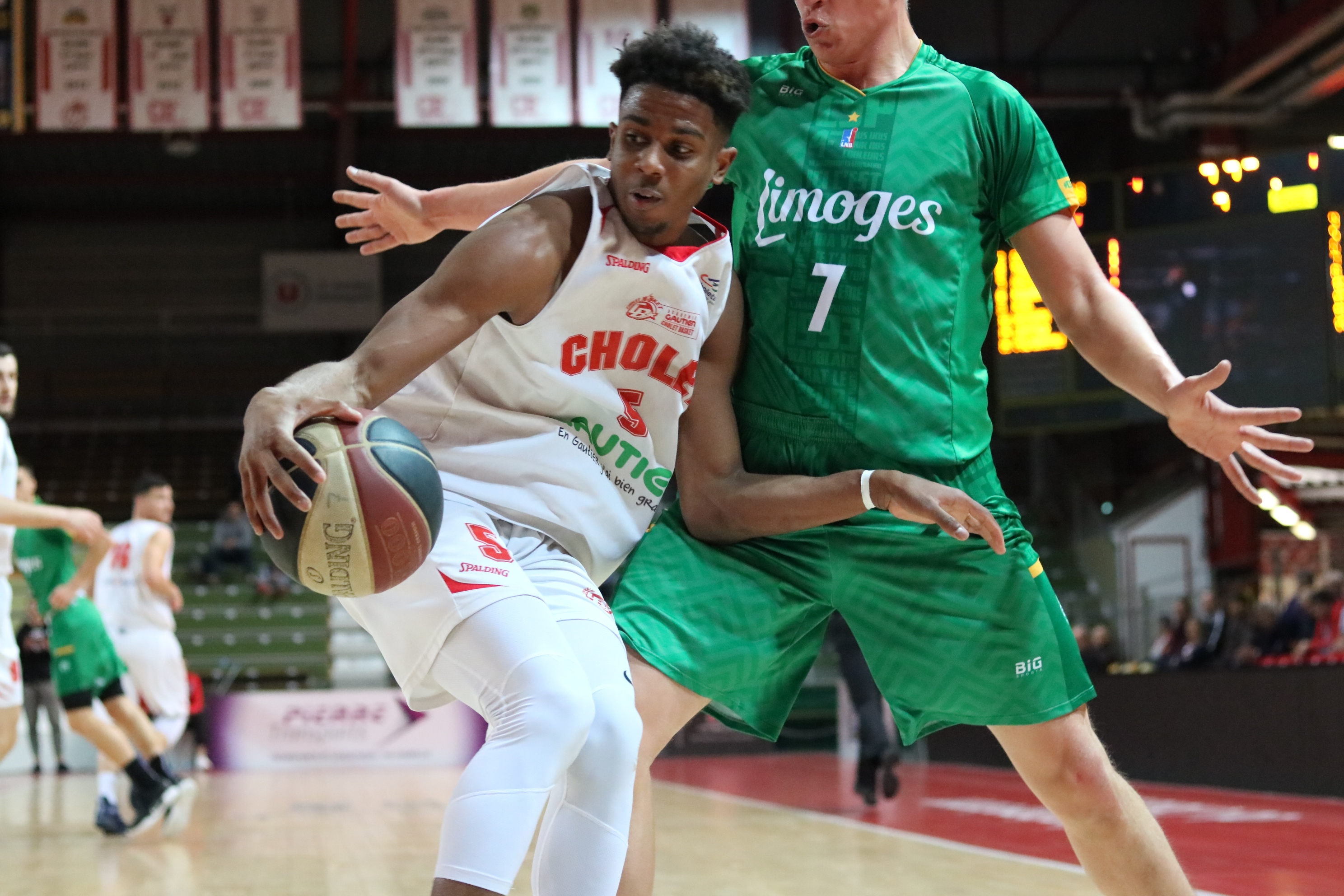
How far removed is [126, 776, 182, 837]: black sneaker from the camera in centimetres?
Answer: 679

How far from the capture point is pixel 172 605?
8359mm

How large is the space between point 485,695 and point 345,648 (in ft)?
47.0

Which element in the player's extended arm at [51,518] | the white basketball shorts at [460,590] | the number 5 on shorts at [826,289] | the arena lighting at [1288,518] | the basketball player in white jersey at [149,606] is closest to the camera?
the white basketball shorts at [460,590]

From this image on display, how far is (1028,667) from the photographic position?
2664 millimetres

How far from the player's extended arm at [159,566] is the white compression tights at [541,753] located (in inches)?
244

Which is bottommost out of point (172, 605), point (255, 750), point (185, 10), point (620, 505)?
point (255, 750)

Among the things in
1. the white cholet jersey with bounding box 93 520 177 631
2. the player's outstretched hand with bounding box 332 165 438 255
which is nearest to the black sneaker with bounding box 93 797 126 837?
the white cholet jersey with bounding box 93 520 177 631

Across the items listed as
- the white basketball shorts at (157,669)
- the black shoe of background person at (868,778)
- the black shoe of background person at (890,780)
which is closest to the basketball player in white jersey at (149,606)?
the white basketball shorts at (157,669)

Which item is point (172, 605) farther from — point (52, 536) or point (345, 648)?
point (345, 648)

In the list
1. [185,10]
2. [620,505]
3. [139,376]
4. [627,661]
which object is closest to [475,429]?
[620,505]

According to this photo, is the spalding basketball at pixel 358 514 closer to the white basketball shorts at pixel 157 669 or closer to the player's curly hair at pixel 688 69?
the player's curly hair at pixel 688 69

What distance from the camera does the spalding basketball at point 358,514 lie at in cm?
214

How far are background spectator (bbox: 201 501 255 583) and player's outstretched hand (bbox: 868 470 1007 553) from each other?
48.2 ft

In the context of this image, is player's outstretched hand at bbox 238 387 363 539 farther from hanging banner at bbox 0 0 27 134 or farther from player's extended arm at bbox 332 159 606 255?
hanging banner at bbox 0 0 27 134
